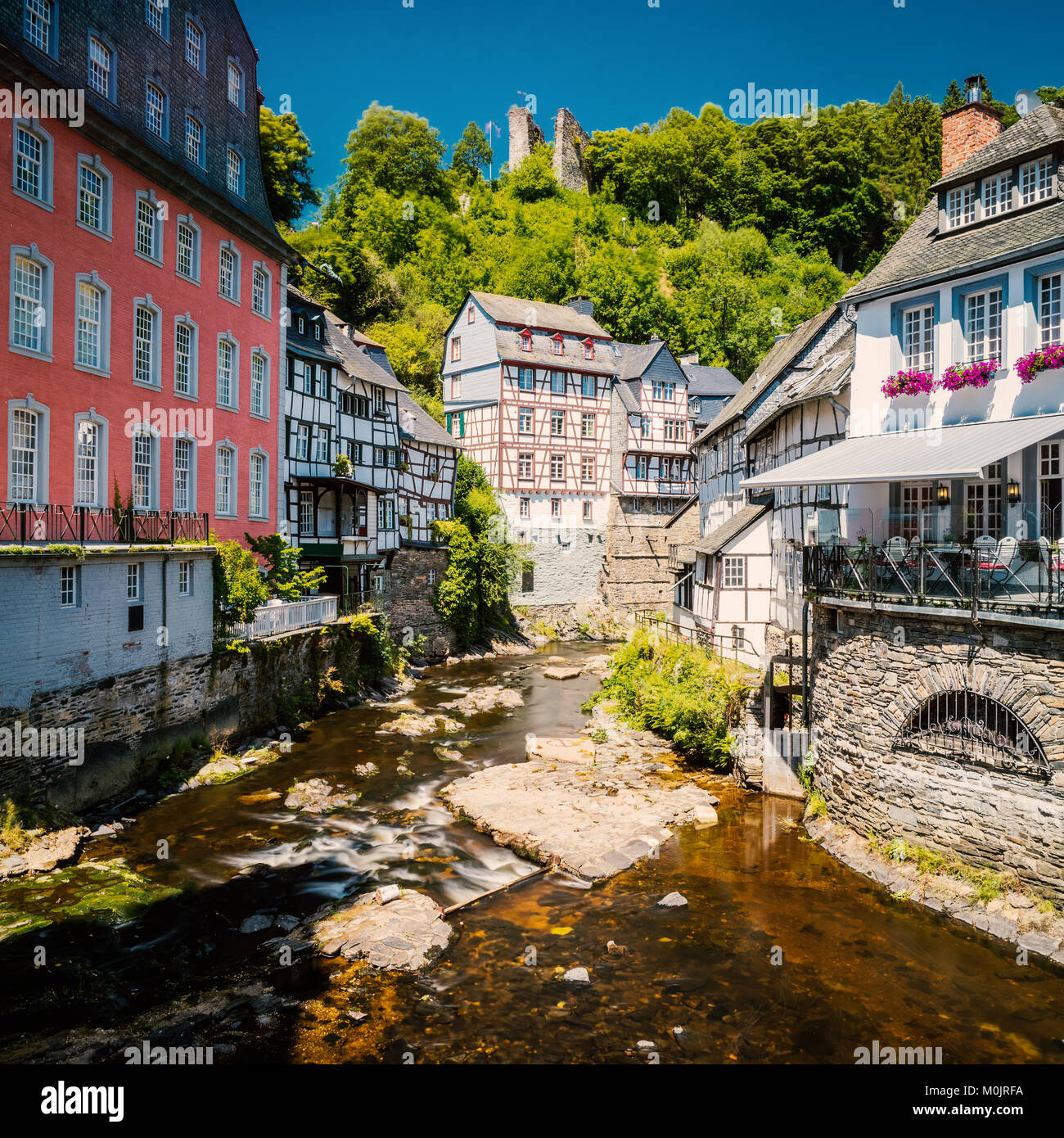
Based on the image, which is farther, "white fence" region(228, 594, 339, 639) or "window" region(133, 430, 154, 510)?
"white fence" region(228, 594, 339, 639)

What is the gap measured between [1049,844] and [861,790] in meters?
2.98

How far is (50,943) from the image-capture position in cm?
1021

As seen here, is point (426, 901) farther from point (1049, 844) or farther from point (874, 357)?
point (874, 357)

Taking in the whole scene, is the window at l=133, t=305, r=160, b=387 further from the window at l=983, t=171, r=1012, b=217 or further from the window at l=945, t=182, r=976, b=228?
the window at l=983, t=171, r=1012, b=217

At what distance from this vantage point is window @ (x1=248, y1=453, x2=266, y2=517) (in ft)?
76.3

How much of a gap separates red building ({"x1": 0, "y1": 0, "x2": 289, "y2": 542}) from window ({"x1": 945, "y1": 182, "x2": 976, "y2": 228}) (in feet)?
57.4

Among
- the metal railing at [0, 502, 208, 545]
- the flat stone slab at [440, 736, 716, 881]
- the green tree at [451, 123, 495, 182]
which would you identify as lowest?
the flat stone slab at [440, 736, 716, 881]

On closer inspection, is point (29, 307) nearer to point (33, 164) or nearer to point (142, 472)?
point (33, 164)

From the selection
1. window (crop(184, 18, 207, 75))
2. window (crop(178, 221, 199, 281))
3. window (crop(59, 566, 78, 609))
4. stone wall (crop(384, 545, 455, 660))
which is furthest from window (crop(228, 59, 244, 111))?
window (crop(59, 566, 78, 609))

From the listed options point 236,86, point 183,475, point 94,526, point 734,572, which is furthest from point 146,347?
point 734,572

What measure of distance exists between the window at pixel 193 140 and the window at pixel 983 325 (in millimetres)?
19248

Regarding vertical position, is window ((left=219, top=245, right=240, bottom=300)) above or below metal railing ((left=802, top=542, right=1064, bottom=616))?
above

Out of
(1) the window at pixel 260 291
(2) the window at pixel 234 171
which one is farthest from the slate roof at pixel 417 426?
(2) the window at pixel 234 171

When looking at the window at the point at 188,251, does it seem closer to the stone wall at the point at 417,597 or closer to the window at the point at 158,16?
the window at the point at 158,16
